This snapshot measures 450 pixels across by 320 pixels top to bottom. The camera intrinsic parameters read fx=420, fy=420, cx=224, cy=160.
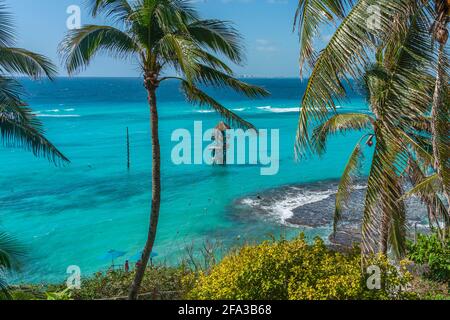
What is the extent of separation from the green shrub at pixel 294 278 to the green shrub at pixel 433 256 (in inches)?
203

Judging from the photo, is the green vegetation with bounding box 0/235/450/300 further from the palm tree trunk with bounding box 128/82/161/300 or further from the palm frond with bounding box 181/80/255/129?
the palm frond with bounding box 181/80/255/129

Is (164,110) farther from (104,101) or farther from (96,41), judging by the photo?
(96,41)

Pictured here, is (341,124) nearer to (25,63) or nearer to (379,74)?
(379,74)

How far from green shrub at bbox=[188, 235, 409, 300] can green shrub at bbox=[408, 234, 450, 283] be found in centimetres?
516

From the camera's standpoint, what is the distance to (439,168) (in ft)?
17.3

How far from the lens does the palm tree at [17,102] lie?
6801 mm

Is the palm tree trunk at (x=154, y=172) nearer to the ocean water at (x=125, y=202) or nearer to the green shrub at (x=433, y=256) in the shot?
the ocean water at (x=125, y=202)

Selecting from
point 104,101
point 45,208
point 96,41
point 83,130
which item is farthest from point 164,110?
point 96,41

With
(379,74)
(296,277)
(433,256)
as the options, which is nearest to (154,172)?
(296,277)

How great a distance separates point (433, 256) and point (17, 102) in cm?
1039

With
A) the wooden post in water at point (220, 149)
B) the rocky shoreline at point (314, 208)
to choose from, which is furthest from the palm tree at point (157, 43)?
the wooden post in water at point (220, 149)

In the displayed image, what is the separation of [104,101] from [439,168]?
104046 mm
